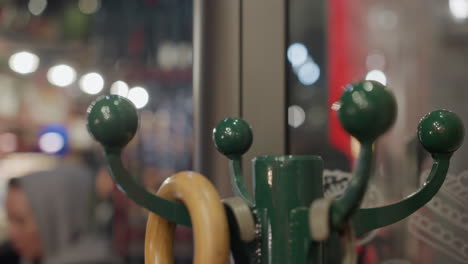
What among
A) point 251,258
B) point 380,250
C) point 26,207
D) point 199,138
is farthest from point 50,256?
point 251,258

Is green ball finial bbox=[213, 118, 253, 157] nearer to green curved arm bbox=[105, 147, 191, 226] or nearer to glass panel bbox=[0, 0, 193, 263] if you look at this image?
green curved arm bbox=[105, 147, 191, 226]

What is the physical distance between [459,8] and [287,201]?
0.48 m

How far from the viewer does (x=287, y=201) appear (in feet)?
1.49

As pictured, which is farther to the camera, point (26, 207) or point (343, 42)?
point (26, 207)

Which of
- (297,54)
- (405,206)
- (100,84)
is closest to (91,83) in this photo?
(100,84)

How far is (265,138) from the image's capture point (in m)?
0.83

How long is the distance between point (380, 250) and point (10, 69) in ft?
7.47

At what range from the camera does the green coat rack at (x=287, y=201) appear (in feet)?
1.29

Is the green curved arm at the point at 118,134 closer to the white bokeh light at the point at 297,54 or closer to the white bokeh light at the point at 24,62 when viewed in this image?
the white bokeh light at the point at 297,54

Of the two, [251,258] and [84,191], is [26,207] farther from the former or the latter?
[251,258]

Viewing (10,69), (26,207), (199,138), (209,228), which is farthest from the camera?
(10,69)

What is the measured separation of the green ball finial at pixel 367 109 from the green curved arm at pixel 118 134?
167 millimetres

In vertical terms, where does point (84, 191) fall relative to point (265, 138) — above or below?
below

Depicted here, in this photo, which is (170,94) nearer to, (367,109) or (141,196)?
(141,196)
